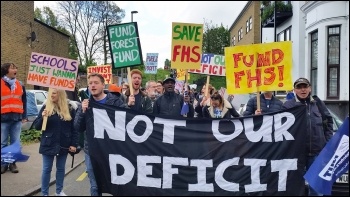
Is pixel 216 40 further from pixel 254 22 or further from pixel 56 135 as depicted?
pixel 56 135

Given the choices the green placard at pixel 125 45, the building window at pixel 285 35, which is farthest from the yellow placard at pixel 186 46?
the building window at pixel 285 35

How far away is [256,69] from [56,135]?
311cm

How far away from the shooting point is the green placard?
632 cm

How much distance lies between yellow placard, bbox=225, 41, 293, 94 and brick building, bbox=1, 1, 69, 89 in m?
13.8

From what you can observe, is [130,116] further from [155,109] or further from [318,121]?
[318,121]

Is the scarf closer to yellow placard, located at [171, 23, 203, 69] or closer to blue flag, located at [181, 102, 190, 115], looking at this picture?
yellow placard, located at [171, 23, 203, 69]

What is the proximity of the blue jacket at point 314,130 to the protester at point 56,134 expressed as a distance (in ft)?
10.2

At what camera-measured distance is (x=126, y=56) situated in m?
6.38

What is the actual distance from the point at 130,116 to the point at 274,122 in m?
1.94

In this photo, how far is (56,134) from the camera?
5.76 meters

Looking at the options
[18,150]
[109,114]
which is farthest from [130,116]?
[18,150]

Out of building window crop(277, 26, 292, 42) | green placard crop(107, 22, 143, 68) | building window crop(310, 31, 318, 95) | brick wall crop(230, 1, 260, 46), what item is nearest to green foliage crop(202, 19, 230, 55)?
brick wall crop(230, 1, 260, 46)

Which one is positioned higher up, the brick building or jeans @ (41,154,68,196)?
the brick building

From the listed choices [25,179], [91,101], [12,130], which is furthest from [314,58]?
[91,101]
